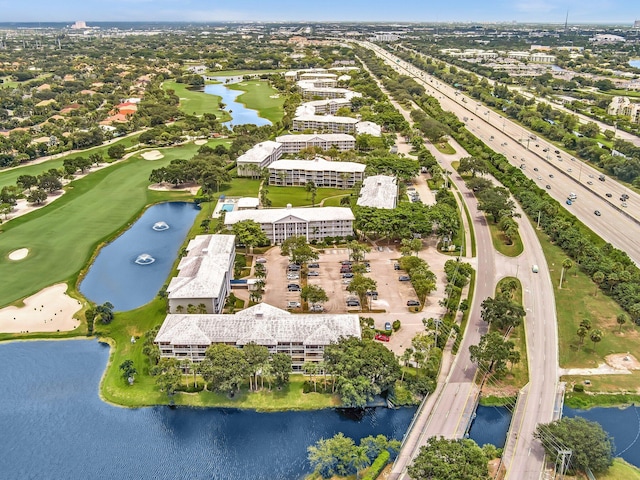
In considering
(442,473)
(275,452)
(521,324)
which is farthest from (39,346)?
(521,324)

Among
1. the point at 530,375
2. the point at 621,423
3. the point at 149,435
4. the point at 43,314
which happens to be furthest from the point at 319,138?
the point at 621,423

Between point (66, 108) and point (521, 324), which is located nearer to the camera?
point (521, 324)

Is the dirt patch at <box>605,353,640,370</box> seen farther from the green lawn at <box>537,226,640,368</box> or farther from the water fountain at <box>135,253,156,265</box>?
the water fountain at <box>135,253,156,265</box>

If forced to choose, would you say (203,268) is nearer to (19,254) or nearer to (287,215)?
(287,215)

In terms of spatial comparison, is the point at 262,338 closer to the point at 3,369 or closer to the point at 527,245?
the point at 3,369

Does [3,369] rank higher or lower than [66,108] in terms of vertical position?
lower

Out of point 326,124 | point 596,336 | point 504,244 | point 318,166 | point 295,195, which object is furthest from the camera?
point 326,124

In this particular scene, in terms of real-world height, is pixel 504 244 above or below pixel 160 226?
above

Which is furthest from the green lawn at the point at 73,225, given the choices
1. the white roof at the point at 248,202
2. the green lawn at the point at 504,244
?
the green lawn at the point at 504,244
